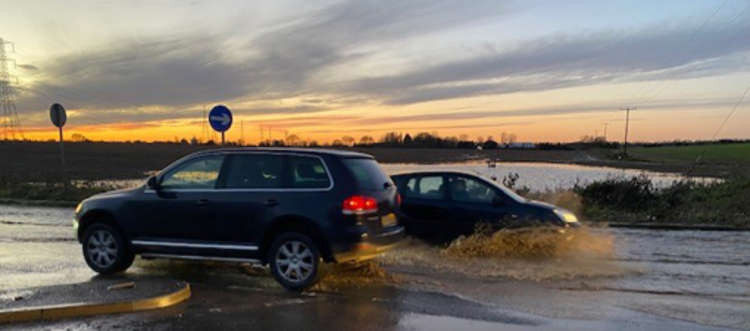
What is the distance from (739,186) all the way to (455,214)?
12.3 meters

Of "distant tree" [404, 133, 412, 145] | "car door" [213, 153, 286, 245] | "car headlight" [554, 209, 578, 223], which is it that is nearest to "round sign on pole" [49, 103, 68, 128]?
"car door" [213, 153, 286, 245]

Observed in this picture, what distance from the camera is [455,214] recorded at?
9672 millimetres

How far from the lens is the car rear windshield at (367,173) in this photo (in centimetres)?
723

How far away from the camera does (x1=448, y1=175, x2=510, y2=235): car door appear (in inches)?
376

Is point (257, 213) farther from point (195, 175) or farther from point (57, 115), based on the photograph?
point (57, 115)

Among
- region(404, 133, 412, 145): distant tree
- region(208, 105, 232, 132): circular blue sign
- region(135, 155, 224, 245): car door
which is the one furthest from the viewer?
region(404, 133, 412, 145): distant tree

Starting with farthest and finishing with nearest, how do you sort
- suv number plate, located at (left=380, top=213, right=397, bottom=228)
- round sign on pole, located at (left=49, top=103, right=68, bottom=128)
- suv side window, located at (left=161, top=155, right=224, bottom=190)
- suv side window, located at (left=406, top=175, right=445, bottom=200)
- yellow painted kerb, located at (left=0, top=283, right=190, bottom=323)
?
1. round sign on pole, located at (left=49, top=103, right=68, bottom=128)
2. suv side window, located at (left=406, top=175, right=445, bottom=200)
3. suv side window, located at (left=161, top=155, right=224, bottom=190)
4. suv number plate, located at (left=380, top=213, right=397, bottom=228)
5. yellow painted kerb, located at (left=0, top=283, right=190, bottom=323)

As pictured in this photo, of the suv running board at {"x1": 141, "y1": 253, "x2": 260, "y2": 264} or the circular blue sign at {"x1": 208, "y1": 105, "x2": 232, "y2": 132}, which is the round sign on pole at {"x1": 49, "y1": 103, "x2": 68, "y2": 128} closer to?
the circular blue sign at {"x1": 208, "y1": 105, "x2": 232, "y2": 132}

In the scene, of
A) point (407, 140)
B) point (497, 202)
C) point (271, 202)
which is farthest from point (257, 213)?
point (407, 140)

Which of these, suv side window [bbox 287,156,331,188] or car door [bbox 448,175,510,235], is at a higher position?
suv side window [bbox 287,156,331,188]

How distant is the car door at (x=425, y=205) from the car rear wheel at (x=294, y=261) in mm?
2995

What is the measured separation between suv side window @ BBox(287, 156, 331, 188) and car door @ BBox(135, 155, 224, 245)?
1088 mm

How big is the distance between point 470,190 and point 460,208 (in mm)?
420

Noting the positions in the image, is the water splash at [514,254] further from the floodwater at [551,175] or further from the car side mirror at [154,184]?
the floodwater at [551,175]
